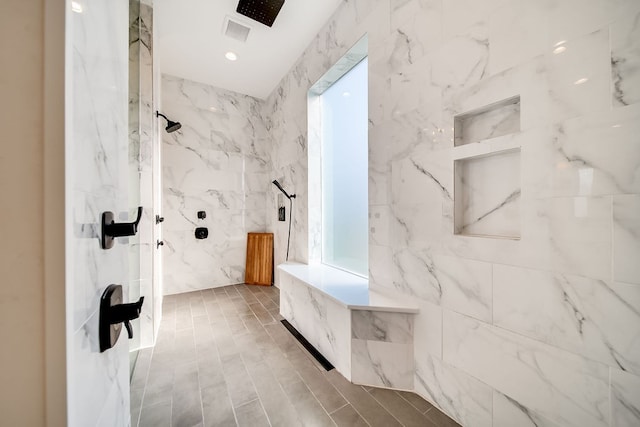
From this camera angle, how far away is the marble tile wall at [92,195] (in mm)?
385

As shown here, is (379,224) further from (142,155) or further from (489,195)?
(142,155)

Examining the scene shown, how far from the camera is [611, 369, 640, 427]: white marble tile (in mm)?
830

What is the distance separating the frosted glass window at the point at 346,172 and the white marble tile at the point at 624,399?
145cm

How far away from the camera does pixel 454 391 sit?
131 centimetres

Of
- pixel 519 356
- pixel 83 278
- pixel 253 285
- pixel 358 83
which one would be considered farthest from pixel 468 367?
pixel 253 285

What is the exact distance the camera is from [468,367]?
1.25 metres

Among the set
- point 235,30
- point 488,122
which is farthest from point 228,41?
point 488,122

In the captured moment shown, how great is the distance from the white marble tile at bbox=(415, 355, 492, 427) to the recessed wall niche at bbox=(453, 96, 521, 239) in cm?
77

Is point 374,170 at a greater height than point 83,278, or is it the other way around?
point 374,170

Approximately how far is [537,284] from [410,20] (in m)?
1.66

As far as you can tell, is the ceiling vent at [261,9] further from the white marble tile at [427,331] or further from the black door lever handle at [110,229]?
the white marble tile at [427,331]

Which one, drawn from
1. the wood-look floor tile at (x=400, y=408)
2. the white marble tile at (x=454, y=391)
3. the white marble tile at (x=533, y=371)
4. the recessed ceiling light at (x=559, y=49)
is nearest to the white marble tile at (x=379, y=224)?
the white marble tile at (x=533, y=371)

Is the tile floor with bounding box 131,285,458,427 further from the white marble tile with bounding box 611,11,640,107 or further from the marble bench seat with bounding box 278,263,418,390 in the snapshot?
the white marble tile with bounding box 611,11,640,107

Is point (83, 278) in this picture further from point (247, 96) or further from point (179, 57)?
point (247, 96)
